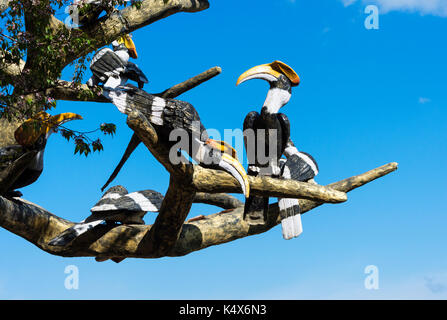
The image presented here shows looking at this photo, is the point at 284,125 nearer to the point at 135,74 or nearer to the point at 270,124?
the point at 270,124

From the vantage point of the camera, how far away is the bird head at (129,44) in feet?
26.2

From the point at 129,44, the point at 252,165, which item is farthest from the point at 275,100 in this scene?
the point at 129,44

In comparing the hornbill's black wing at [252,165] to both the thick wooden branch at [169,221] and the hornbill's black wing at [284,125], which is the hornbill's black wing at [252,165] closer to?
the hornbill's black wing at [284,125]

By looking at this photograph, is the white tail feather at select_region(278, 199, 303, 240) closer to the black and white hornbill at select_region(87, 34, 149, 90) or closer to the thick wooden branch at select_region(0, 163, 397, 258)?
the thick wooden branch at select_region(0, 163, 397, 258)

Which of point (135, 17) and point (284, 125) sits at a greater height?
point (135, 17)

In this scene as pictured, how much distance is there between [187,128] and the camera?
19.0 ft

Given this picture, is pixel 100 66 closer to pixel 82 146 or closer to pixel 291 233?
pixel 82 146

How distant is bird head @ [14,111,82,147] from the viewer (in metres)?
6.69

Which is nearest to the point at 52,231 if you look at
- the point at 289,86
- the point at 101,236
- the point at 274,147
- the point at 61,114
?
the point at 101,236

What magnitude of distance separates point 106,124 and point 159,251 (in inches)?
73.6

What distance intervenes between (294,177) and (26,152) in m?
3.75

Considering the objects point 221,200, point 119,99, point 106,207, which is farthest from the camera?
point 221,200

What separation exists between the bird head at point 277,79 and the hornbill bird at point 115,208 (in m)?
2.07

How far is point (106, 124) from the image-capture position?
6848 millimetres
